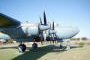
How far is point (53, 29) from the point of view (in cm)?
2625

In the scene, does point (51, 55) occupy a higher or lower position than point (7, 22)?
lower

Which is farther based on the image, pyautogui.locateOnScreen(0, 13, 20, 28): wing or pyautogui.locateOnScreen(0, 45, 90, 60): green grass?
pyautogui.locateOnScreen(0, 13, 20, 28): wing

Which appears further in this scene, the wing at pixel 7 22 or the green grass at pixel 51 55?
the wing at pixel 7 22

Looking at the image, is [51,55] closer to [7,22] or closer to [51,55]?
[51,55]

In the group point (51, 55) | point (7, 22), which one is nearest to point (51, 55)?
point (51, 55)

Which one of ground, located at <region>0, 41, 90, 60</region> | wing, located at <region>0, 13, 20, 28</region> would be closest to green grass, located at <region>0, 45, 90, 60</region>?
ground, located at <region>0, 41, 90, 60</region>

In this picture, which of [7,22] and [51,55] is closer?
[51,55]

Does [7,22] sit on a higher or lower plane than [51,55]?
higher

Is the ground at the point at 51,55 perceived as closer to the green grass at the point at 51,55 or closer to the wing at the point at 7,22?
the green grass at the point at 51,55

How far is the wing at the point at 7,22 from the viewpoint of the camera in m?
18.5

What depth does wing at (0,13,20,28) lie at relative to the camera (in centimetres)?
1848

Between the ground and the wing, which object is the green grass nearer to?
the ground

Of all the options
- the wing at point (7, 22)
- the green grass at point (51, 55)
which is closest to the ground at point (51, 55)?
the green grass at point (51, 55)

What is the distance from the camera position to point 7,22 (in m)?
20.2
